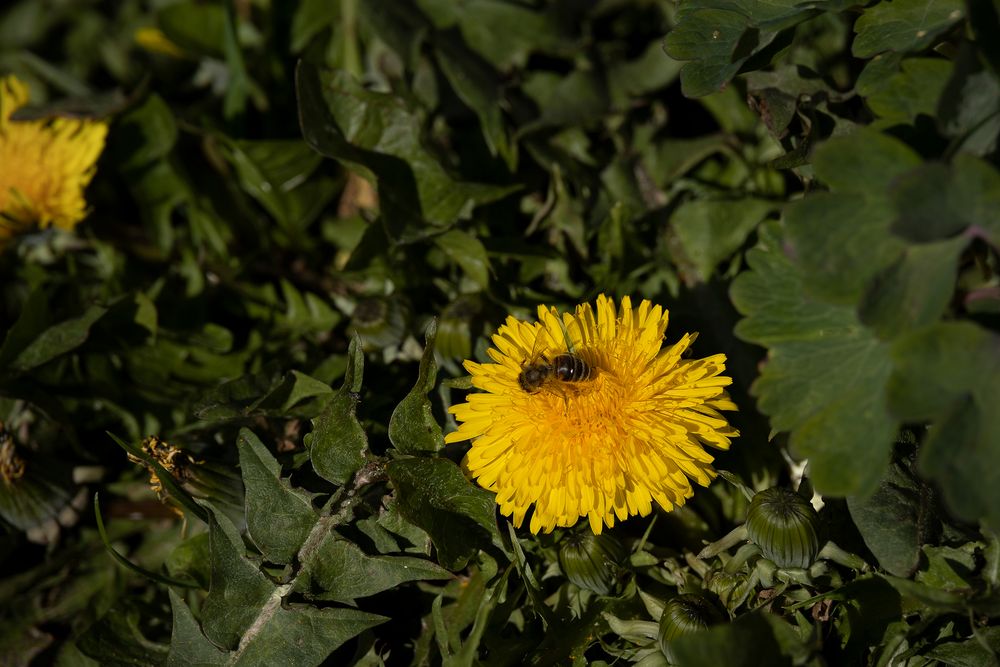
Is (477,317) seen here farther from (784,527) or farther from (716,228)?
(784,527)

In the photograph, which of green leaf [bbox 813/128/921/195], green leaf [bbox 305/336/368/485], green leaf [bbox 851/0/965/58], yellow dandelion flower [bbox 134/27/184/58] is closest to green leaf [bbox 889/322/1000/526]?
green leaf [bbox 813/128/921/195]

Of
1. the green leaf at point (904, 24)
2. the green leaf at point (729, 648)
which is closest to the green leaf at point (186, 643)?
the green leaf at point (729, 648)

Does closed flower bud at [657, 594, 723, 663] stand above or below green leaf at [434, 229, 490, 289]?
below

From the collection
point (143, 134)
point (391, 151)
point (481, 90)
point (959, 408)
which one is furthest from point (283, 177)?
point (959, 408)

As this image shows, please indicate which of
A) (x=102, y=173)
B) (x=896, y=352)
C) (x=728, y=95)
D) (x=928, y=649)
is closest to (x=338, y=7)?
(x=102, y=173)

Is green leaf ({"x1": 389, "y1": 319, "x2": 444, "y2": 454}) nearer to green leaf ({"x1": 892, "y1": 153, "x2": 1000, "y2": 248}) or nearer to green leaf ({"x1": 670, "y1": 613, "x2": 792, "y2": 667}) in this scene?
green leaf ({"x1": 670, "y1": 613, "x2": 792, "y2": 667})
